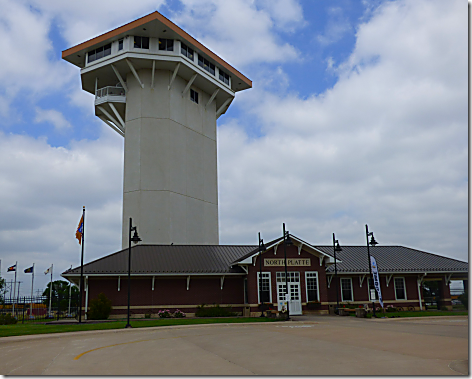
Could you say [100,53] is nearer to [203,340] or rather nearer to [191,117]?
[191,117]

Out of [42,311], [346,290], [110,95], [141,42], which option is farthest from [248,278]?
[42,311]

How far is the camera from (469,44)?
621cm

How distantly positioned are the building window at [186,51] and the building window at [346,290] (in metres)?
27.5

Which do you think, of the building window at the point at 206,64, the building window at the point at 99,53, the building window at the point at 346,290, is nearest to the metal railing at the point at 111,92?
the building window at the point at 99,53

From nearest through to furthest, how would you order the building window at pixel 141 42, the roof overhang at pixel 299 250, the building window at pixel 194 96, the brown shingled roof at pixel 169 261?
the brown shingled roof at pixel 169 261 → the roof overhang at pixel 299 250 → the building window at pixel 141 42 → the building window at pixel 194 96

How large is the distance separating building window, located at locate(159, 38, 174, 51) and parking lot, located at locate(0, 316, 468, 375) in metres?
33.9

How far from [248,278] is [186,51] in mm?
25859

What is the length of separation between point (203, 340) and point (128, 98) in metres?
34.6

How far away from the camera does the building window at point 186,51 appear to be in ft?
149

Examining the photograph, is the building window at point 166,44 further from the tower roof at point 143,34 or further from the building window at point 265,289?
the building window at point 265,289

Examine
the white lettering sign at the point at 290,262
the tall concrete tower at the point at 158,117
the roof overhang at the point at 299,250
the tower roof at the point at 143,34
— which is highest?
the tower roof at the point at 143,34

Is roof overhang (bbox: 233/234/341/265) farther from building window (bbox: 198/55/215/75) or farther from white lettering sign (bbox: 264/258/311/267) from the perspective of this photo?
building window (bbox: 198/55/215/75)

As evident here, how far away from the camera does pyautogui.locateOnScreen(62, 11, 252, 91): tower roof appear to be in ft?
138

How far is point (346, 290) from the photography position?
35.4 metres
